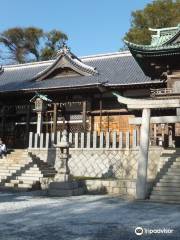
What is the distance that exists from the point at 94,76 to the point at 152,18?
22.8 meters

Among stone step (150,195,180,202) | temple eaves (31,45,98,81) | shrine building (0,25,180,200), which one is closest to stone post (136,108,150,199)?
shrine building (0,25,180,200)

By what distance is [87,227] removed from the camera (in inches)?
326

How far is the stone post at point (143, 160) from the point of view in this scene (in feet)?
44.1

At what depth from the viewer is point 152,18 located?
45062 millimetres

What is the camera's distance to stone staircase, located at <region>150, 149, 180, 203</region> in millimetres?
13039

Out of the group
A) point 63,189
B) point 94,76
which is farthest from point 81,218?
point 94,76

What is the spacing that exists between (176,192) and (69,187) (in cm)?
401

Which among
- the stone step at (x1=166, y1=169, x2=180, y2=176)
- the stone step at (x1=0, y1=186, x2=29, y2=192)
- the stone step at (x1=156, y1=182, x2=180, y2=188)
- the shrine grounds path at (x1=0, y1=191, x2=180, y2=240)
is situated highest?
the stone step at (x1=166, y1=169, x2=180, y2=176)

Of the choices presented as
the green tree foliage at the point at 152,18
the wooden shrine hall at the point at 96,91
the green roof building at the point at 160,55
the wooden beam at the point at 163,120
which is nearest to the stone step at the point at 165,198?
the wooden beam at the point at 163,120

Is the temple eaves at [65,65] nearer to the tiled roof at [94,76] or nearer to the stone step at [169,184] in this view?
the tiled roof at [94,76]

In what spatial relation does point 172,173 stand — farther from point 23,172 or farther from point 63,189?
point 23,172

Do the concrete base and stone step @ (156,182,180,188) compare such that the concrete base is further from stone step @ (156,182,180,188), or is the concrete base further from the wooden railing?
the wooden railing

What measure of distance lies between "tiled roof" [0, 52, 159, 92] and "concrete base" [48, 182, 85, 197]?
29.7 feet

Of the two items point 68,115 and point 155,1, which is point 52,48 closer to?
point 155,1
